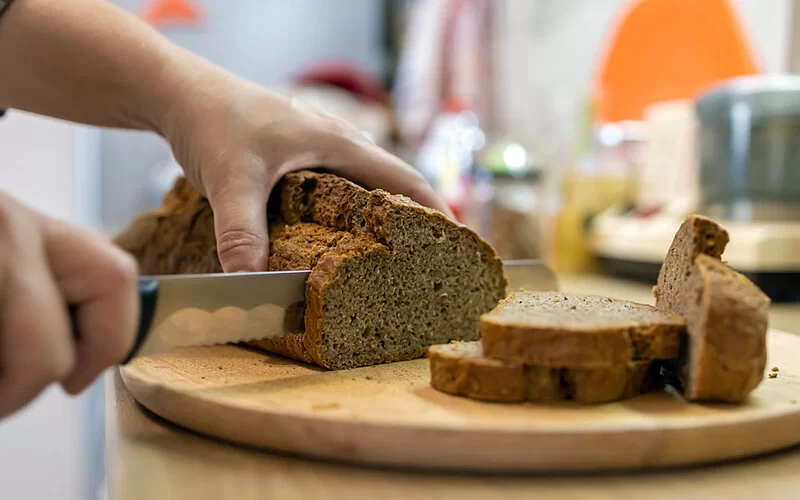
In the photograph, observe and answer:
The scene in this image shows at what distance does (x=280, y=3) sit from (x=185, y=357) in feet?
31.6

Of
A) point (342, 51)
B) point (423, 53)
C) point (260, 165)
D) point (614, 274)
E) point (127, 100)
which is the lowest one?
point (614, 274)

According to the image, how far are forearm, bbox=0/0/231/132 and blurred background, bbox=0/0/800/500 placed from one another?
195 centimetres

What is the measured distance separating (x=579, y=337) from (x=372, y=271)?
58 cm

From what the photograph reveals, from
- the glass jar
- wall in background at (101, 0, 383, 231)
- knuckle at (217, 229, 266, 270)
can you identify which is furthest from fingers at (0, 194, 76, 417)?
wall in background at (101, 0, 383, 231)

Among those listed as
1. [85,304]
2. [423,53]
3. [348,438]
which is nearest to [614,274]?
[348,438]

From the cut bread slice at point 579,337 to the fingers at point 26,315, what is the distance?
74cm

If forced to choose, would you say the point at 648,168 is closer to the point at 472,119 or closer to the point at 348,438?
the point at 472,119

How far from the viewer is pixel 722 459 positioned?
1.20 meters

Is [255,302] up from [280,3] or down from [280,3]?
down

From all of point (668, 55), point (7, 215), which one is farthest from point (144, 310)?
point (668, 55)

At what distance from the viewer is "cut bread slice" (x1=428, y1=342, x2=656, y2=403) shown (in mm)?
1296

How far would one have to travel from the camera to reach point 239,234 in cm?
187

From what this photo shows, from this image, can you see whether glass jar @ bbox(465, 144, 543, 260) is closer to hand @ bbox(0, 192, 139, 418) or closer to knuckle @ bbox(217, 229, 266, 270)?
knuckle @ bbox(217, 229, 266, 270)

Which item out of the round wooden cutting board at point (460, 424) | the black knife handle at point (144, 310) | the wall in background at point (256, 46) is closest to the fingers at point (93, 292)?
the black knife handle at point (144, 310)
